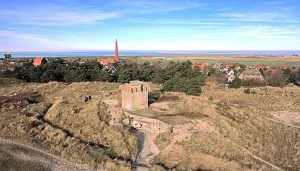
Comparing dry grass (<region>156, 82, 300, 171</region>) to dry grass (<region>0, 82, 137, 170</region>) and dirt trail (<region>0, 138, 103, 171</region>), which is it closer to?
dry grass (<region>0, 82, 137, 170</region>)

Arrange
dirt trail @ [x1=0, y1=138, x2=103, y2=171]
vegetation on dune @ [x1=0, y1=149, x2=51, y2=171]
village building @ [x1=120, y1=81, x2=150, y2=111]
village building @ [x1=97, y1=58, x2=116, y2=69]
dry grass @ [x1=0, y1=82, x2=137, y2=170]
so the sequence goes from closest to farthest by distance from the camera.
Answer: vegetation on dune @ [x1=0, y1=149, x2=51, y2=171], dirt trail @ [x1=0, y1=138, x2=103, y2=171], dry grass @ [x1=0, y1=82, x2=137, y2=170], village building @ [x1=120, y1=81, x2=150, y2=111], village building @ [x1=97, y1=58, x2=116, y2=69]

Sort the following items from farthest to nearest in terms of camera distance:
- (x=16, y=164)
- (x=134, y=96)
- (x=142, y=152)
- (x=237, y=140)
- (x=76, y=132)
→ (x=134, y=96) < (x=237, y=140) < (x=76, y=132) < (x=142, y=152) < (x=16, y=164)

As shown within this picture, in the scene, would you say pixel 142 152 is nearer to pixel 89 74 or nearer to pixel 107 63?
pixel 89 74

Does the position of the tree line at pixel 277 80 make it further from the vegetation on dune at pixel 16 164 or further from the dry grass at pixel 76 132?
the vegetation on dune at pixel 16 164

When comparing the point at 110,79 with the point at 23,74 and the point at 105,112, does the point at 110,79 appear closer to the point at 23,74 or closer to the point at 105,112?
the point at 23,74

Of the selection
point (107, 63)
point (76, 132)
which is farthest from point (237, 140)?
point (107, 63)

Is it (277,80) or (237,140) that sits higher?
(277,80)

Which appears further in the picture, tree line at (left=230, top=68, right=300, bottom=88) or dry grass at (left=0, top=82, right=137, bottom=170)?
tree line at (left=230, top=68, right=300, bottom=88)

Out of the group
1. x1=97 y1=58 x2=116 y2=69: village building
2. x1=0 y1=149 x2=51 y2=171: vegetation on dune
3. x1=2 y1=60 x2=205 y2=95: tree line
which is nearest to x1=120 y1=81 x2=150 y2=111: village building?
x1=0 y1=149 x2=51 y2=171: vegetation on dune
